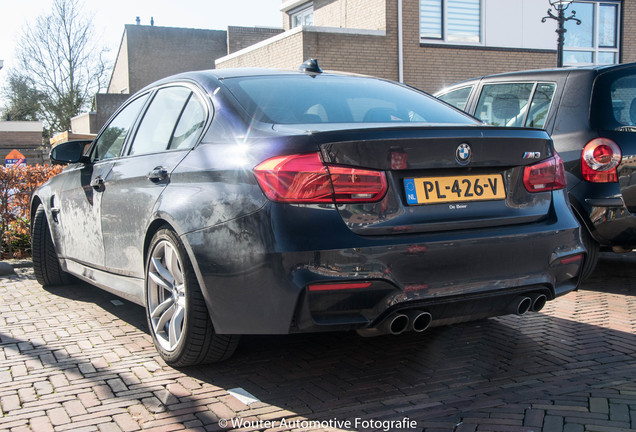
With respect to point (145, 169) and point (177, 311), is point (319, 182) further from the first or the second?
point (145, 169)

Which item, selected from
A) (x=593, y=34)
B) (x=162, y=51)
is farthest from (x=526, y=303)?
(x=162, y=51)

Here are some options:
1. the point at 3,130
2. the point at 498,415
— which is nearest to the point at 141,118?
the point at 498,415

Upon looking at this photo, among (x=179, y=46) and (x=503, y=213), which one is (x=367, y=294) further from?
(x=179, y=46)

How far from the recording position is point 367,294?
2.91 metres

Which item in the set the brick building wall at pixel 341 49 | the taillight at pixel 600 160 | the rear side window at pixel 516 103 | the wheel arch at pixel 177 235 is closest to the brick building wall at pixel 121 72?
the brick building wall at pixel 341 49

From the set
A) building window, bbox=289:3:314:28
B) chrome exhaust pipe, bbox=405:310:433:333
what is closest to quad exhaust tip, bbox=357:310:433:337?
chrome exhaust pipe, bbox=405:310:433:333

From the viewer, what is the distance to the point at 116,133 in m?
4.85

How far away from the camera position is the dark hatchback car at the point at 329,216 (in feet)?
9.53

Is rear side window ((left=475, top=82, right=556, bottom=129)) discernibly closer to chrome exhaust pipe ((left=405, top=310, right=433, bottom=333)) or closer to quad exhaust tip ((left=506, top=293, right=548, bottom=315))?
quad exhaust tip ((left=506, top=293, right=548, bottom=315))

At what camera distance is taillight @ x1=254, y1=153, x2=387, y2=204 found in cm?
290

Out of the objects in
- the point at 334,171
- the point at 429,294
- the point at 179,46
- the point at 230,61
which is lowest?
the point at 429,294

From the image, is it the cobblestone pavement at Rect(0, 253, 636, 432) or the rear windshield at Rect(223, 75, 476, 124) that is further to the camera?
the rear windshield at Rect(223, 75, 476, 124)

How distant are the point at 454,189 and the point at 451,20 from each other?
1817 centimetres

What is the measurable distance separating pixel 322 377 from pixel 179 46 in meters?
47.3
